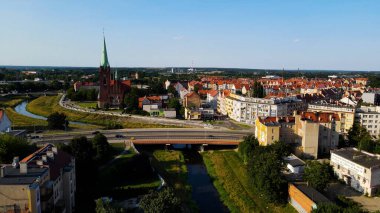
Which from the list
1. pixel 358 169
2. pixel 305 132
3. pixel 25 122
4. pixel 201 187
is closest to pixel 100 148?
pixel 201 187

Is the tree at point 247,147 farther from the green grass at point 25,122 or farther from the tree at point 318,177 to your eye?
the green grass at point 25,122

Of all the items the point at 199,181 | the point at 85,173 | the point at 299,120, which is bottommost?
the point at 199,181

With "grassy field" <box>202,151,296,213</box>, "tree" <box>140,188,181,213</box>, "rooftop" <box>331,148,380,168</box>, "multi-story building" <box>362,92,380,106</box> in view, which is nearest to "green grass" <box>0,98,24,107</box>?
"grassy field" <box>202,151,296,213</box>

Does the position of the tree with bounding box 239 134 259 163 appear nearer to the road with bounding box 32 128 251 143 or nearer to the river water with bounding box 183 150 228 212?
the river water with bounding box 183 150 228 212

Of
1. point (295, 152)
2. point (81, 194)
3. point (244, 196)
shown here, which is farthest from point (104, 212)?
point (295, 152)

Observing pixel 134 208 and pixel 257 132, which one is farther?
pixel 257 132

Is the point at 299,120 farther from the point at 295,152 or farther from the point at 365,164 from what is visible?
the point at 365,164

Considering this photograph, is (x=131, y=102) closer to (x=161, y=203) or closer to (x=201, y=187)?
(x=201, y=187)
